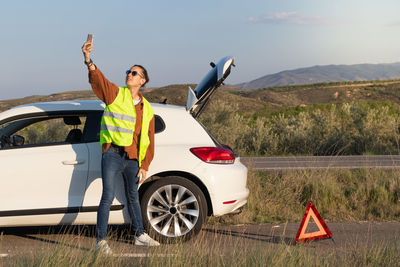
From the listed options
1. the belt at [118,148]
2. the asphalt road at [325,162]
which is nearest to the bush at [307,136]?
the asphalt road at [325,162]

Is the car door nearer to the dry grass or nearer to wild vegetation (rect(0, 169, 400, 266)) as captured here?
wild vegetation (rect(0, 169, 400, 266))

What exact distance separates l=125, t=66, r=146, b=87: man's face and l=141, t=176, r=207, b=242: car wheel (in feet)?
3.68

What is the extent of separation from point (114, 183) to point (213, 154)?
3.97 feet

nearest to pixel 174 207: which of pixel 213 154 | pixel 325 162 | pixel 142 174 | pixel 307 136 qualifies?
pixel 142 174

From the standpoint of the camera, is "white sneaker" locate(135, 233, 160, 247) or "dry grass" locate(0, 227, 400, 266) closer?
"dry grass" locate(0, 227, 400, 266)

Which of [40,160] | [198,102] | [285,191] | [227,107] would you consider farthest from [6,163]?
[227,107]

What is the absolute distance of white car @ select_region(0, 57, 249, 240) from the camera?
18.4 ft

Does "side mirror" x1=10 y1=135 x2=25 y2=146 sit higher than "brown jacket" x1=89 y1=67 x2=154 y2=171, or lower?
lower

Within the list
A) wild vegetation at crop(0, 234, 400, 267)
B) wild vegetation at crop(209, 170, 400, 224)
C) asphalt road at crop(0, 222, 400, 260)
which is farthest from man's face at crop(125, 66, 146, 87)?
wild vegetation at crop(209, 170, 400, 224)

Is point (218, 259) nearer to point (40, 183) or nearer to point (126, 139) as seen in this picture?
point (126, 139)

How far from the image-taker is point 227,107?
2153cm

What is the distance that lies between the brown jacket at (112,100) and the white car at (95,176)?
29 centimetres

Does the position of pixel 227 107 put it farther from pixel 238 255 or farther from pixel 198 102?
pixel 238 255

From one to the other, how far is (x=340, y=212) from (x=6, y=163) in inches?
189
